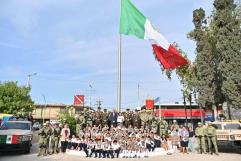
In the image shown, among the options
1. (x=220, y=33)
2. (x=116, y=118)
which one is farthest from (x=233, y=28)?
(x=116, y=118)

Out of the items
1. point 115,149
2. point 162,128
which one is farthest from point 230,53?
point 115,149

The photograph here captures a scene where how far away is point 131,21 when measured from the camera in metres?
18.1

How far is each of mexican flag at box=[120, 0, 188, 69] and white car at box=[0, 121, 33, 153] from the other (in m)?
7.25

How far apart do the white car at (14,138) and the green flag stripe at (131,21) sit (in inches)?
286

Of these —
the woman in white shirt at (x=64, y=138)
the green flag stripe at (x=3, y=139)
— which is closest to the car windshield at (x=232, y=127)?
the woman in white shirt at (x=64, y=138)

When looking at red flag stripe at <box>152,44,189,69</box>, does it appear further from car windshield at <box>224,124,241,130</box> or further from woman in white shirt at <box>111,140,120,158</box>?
car windshield at <box>224,124,241,130</box>

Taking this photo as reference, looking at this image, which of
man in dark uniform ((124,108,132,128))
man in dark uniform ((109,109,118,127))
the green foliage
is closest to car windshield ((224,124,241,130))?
man in dark uniform ((124,108,132,128))

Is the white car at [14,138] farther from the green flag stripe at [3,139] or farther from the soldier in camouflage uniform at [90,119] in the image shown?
the soldier in camouflage uniform at [90,119]

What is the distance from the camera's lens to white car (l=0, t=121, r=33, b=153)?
1723 cm

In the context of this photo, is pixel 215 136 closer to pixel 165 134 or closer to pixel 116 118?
pixel 165 134

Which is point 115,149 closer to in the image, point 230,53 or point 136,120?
point 136,120


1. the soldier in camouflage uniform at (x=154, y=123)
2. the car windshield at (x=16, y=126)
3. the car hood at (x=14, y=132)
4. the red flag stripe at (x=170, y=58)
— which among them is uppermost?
the red flag stripe at (x=170, y=58)

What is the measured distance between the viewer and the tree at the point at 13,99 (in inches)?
1922

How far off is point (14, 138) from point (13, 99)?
111ft
